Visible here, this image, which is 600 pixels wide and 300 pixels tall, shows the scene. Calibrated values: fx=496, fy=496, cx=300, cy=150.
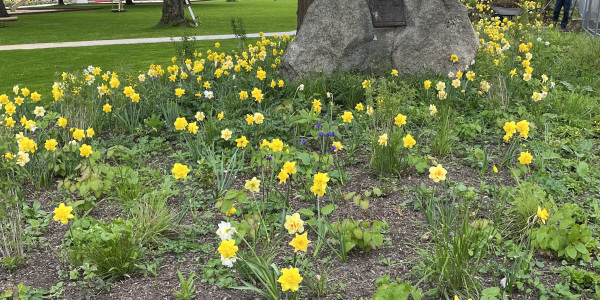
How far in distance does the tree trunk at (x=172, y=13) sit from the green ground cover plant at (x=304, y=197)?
10990mm

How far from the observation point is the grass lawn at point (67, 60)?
25.2ft

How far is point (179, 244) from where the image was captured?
117 inches

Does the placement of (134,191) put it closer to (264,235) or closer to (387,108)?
(264,235)

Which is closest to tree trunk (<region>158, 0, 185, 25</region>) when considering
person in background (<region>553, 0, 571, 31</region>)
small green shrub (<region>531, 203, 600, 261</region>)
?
person in background (<region>553, 0, 571, 31</region>)

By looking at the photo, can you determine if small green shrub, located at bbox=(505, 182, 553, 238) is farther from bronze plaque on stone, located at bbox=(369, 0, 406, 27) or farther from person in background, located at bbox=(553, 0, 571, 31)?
person in background, located at bbox=(553, 0, 571, 31)

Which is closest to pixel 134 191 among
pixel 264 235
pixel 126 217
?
pixel 126 217

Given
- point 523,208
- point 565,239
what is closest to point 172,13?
point 523,208

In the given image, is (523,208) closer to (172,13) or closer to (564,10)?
(564,10)

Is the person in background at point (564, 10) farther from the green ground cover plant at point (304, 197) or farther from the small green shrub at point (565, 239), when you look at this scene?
the small green shrub at point (565, 239)

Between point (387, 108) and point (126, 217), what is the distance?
2177 millimetres

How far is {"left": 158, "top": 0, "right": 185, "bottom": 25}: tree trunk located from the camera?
616 inches

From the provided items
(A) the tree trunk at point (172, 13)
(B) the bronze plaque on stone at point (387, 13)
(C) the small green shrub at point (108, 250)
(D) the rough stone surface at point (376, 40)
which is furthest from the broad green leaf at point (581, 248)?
(A) the tree trunk at point (172, 13)

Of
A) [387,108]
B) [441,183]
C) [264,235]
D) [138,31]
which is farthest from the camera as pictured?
[138,31]

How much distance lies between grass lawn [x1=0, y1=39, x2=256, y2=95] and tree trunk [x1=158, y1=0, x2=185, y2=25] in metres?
4.51
